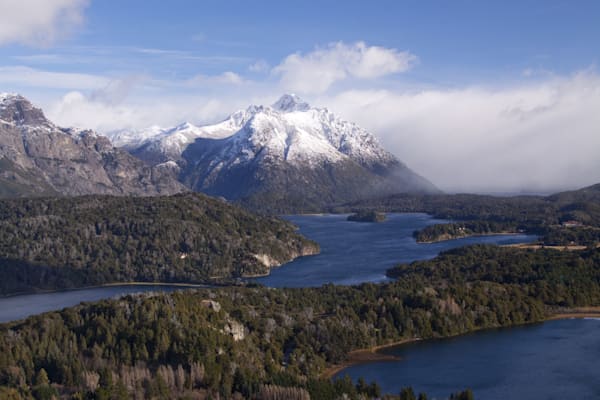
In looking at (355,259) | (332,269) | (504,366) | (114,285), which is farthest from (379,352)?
(355,259)

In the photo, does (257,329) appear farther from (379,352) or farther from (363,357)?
(379,352)

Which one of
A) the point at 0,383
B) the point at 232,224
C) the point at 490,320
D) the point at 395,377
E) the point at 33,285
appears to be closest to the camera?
the point at 0,383

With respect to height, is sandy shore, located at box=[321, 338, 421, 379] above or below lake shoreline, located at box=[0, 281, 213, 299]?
below

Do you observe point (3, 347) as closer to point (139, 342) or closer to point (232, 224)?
point (139, 342)

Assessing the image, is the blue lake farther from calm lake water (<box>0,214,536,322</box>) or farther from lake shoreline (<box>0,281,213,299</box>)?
lake shoreline (<box>0,281,213,299</box>)

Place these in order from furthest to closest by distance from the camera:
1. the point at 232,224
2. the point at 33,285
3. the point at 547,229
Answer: the point at 547,229 < the point at 232,224 < the point at 33,285

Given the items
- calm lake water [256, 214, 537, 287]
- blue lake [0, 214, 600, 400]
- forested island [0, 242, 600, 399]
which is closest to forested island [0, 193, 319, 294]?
calm lake water [256, 214, 537, 287]

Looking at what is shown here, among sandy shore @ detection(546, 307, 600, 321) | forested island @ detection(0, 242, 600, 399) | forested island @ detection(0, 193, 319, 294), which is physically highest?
forested island @ detection(0, 193, 319, 294)

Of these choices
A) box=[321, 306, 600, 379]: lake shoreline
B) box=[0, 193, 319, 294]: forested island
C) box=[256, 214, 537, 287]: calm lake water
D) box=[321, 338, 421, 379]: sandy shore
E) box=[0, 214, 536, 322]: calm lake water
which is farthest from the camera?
box=[0, 193, 319, 294]: forested island

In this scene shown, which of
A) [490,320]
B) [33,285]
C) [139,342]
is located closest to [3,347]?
[139,342]
